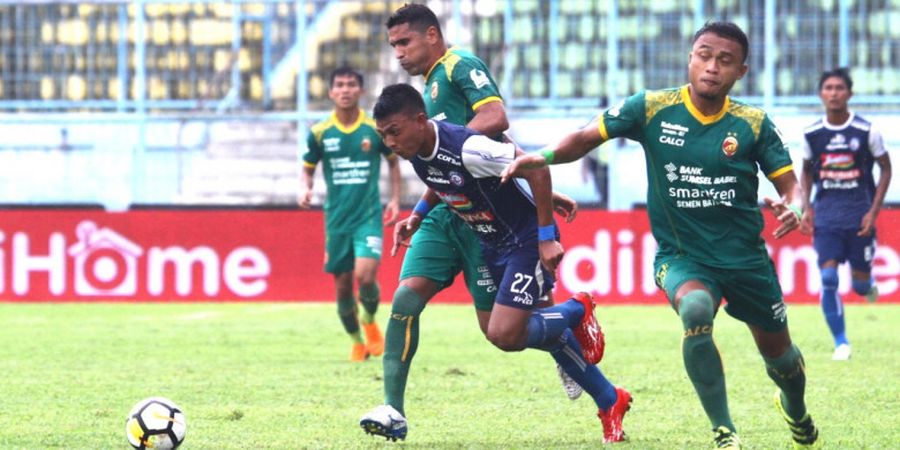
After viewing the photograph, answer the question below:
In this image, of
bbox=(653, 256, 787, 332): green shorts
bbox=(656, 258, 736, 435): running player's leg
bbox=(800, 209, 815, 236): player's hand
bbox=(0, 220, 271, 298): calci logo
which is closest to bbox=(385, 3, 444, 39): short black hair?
bbox=(653, 256, 787, 332): green shorts

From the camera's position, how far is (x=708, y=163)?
685 centimetres

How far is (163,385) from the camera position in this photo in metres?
10.4

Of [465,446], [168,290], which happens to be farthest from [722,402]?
[168,290]

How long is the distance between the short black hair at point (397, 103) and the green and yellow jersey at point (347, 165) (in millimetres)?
5574

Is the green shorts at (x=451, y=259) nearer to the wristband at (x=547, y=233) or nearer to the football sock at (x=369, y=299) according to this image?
the wristband at (x=547, y=233)

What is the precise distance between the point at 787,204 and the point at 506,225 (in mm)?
1468

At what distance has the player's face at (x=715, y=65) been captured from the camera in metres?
6.81

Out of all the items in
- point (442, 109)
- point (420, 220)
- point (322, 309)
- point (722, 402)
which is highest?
point (442, 109)

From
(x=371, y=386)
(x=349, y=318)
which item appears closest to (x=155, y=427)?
(x=371, y=386)

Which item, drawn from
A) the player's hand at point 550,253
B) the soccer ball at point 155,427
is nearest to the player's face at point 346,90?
the player's hand at point 550,253

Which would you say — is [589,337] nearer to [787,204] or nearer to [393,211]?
[787,204]

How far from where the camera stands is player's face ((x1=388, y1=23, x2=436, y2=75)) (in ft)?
27.1

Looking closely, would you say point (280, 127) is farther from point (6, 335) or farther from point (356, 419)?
point (356, 419)

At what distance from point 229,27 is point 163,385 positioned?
11829mm
